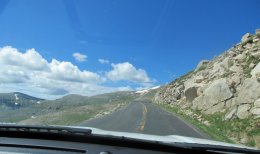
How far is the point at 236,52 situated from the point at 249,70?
42.7 ft

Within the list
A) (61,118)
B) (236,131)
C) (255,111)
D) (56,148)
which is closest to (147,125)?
(236,131)

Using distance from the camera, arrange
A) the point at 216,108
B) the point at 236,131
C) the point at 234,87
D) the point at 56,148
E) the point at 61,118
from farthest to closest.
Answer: the point at 234,87 → the point at 216,108 → the point at 61,118 → the point at 236,131 → the point at 56,148

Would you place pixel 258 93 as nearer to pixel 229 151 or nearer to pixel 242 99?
pixel 242 99

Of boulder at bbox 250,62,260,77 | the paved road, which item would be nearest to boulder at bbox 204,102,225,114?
boulder at bbox 250,62,260,77

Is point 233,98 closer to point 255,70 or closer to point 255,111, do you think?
point 255,70

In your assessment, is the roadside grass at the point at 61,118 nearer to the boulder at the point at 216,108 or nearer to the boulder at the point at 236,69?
the boulder at the point at 216,108

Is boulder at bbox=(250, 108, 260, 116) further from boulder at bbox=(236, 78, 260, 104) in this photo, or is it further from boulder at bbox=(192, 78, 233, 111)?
boulder at bbox=(192, 78, 233, 111)

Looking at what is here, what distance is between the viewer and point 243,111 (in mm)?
29250

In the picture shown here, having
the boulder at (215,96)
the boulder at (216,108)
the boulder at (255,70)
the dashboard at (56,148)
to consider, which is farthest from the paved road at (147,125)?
the dashboard at (56,148)

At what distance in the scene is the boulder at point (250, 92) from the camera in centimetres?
3074

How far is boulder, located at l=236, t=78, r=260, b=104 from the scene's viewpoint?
30.7m

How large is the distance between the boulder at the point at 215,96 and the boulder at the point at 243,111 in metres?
7.03

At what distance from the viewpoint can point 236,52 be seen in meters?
52.7

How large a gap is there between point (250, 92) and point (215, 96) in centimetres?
810
